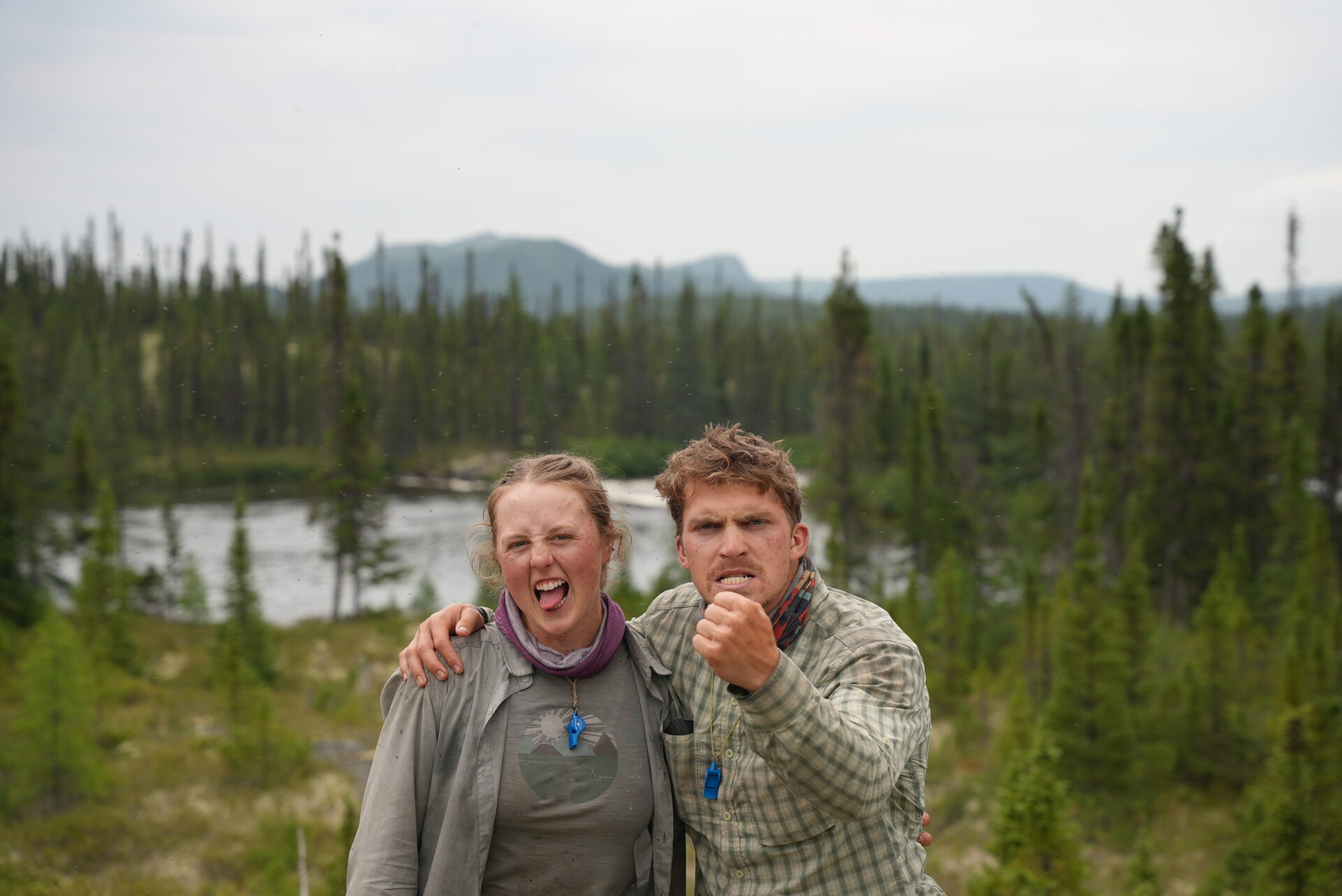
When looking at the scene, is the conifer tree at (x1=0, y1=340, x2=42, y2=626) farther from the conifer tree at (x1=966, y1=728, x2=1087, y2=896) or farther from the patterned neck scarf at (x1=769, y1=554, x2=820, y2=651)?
the patterned neck scarf at (x1=769, y1=554, x2=820, y2=651)

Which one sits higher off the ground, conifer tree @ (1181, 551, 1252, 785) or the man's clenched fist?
the man's clenched fist

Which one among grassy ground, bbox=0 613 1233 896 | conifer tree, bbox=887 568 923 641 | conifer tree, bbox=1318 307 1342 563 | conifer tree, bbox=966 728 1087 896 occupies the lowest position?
grassy ground, bbox=0 613 1233 896

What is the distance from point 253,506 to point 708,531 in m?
57.2

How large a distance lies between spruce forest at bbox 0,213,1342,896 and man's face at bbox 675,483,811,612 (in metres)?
0.84

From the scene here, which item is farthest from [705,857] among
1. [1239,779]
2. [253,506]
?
[253,506]

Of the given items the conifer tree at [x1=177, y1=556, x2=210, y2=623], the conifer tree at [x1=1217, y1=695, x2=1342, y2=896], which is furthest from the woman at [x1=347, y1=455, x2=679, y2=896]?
the conifer tree at [x1=177, y1=556, x2=210, y2=623]

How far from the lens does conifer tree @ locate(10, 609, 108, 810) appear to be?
686 inches

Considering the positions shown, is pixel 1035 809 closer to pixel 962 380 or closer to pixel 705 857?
pixel 705 857

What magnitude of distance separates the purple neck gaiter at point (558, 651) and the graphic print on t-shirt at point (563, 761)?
0.45ft

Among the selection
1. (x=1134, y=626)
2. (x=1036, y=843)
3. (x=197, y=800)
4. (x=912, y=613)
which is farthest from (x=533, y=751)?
(x=912, y=613)

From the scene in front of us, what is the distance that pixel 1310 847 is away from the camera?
45.4 ft

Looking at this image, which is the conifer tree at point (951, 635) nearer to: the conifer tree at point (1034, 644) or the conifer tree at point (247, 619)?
the conifer tree at point (1034, 644)

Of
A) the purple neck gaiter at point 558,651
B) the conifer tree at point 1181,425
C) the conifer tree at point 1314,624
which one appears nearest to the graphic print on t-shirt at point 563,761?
the purple neck gaiter at point 558,651

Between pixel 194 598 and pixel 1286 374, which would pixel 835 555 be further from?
pixel 1286 374
